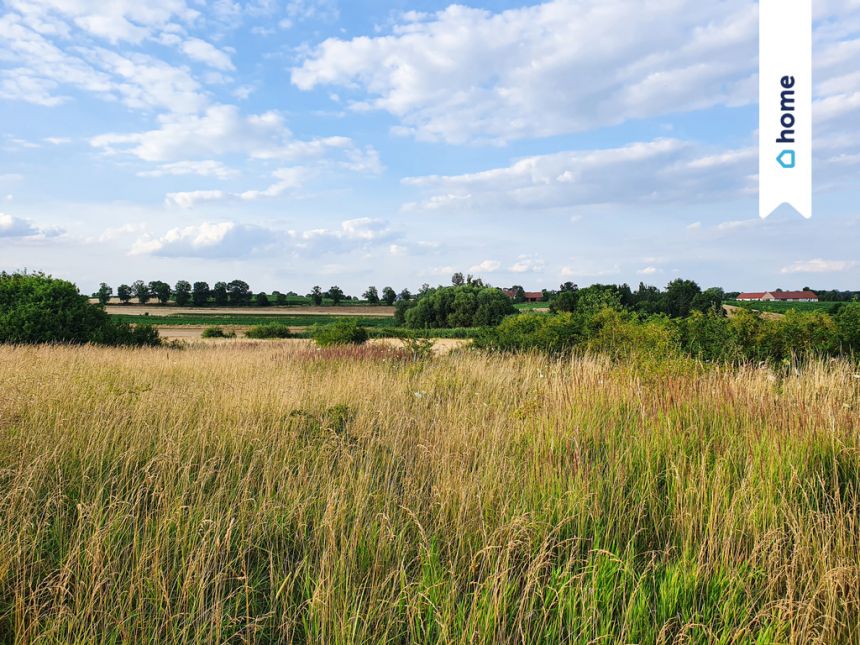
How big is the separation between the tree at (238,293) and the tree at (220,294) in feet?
2.22

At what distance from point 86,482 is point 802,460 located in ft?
17.7

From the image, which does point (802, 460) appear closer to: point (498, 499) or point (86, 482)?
point (498, 499)

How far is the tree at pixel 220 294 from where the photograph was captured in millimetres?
92562

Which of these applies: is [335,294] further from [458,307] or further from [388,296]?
[458,307]

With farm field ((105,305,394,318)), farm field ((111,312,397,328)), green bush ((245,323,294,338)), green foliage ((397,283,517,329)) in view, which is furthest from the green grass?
green bush ((245,323,294,338))

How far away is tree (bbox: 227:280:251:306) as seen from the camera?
306ft

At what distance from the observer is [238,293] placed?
93.9 m

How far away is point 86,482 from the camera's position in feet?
13.5

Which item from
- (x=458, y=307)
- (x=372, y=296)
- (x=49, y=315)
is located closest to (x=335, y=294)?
(x=372, y=296)

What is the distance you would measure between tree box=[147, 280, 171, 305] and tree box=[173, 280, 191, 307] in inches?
57.2

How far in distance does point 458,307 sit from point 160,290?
198 ft

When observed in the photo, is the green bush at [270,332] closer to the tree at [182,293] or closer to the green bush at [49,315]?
the green bush at [49,315]

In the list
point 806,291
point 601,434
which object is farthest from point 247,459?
point 806,291

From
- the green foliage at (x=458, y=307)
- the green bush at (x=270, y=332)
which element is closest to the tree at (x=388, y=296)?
the green foliage at (x=458, y=307)
